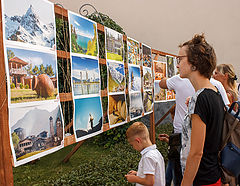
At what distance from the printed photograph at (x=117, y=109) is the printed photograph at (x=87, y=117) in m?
0.35

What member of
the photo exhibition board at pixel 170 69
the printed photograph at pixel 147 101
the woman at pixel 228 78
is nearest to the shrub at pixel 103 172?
the printed photograph at pixel 147 101

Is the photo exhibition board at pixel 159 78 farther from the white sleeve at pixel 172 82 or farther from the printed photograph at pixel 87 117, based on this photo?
the printed photograph at pixel 87 117

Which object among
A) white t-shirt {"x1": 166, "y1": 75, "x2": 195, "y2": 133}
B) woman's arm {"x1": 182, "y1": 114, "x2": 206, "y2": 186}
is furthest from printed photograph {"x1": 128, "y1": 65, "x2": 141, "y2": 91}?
woman's arm {"x1": 182, "y1": 114, "x2": 206, "y2": 186}

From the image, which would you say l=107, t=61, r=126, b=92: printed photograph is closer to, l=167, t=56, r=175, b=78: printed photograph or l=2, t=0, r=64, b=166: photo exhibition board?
l=2, t=0, r=64, b=166: photo exhibition board

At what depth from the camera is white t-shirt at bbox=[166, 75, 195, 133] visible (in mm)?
2596

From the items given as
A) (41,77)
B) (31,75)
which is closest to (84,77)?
(41,77)

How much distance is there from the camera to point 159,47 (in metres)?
9.14

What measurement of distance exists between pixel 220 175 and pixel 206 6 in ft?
28.8

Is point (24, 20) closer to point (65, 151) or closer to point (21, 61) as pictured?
point (21, 61)

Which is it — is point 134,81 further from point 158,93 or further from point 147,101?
point 158,93

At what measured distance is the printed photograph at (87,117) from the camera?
7.77 ft

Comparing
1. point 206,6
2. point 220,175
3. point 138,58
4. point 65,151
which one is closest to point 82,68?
point 220,175

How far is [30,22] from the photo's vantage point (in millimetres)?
1824

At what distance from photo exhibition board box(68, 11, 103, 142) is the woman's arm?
1191mm
